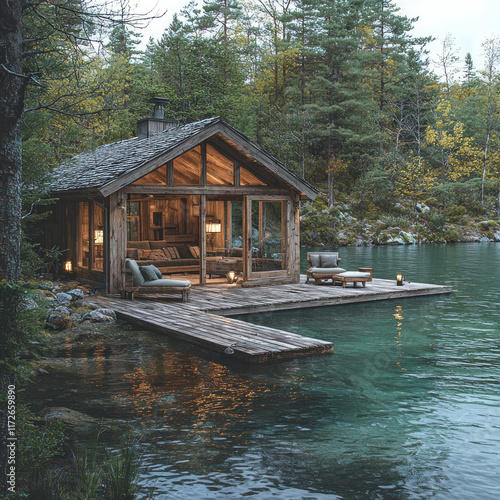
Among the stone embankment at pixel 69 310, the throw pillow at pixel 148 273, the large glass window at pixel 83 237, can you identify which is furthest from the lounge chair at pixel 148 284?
the large glass window at pixel 83 237

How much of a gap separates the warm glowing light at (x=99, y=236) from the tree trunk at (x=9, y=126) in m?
11.1

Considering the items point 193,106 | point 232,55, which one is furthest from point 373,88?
point 193,106

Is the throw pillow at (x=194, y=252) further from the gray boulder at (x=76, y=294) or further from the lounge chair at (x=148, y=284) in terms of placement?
the gray boulder at (x=76, y=294)

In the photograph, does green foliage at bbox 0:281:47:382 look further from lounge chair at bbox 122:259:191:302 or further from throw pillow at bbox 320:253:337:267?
throw pillow at bbox 320:253:337:267

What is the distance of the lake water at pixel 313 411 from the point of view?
530cm

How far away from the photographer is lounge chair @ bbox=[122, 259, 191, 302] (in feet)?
47.0

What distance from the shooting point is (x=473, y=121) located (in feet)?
161

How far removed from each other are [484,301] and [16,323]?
15.1 metres

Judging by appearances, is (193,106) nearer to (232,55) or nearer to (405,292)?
(232,55)

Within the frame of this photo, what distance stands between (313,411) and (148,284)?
8.09 meters

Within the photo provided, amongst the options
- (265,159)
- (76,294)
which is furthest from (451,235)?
(76,294)

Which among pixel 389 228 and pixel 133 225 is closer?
pixel 133 225

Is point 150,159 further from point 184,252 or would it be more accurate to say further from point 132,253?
point 184,252

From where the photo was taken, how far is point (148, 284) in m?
14.4
